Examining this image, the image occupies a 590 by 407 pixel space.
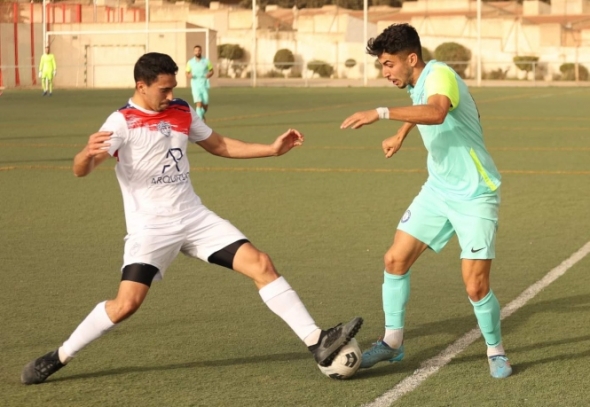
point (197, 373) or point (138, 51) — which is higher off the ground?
point (138, 51)

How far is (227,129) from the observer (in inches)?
1002

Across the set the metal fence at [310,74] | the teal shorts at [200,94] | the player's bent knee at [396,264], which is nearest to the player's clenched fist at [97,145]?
the player's bent knee at [396,264]

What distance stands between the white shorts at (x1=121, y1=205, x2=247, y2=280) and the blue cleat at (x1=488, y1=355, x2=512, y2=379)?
1559mm

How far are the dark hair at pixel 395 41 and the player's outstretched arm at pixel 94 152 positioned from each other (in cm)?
150

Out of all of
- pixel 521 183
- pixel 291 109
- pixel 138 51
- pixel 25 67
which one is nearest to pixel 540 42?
pixel 138 51

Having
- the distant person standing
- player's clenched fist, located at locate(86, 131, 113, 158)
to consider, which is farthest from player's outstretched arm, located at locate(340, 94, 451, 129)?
the distant person standing

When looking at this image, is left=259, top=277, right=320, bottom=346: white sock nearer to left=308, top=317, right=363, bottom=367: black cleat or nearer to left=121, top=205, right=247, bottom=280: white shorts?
left=308, top=317, right=363, bottom=367: black cleat

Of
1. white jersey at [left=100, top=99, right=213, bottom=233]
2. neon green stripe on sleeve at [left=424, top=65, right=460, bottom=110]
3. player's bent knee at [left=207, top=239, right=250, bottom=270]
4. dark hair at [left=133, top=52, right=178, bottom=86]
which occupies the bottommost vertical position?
player's bent knee at [left=207, top=239, right=250, bottom=270]

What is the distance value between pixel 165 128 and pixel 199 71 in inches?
928

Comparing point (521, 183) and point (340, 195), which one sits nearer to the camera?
point (340, 195)

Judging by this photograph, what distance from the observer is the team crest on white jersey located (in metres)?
6.20

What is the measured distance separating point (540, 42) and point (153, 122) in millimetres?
75426

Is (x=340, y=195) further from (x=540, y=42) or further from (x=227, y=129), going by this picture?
(x=540, y=42)

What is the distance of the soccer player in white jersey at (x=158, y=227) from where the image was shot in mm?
6094
